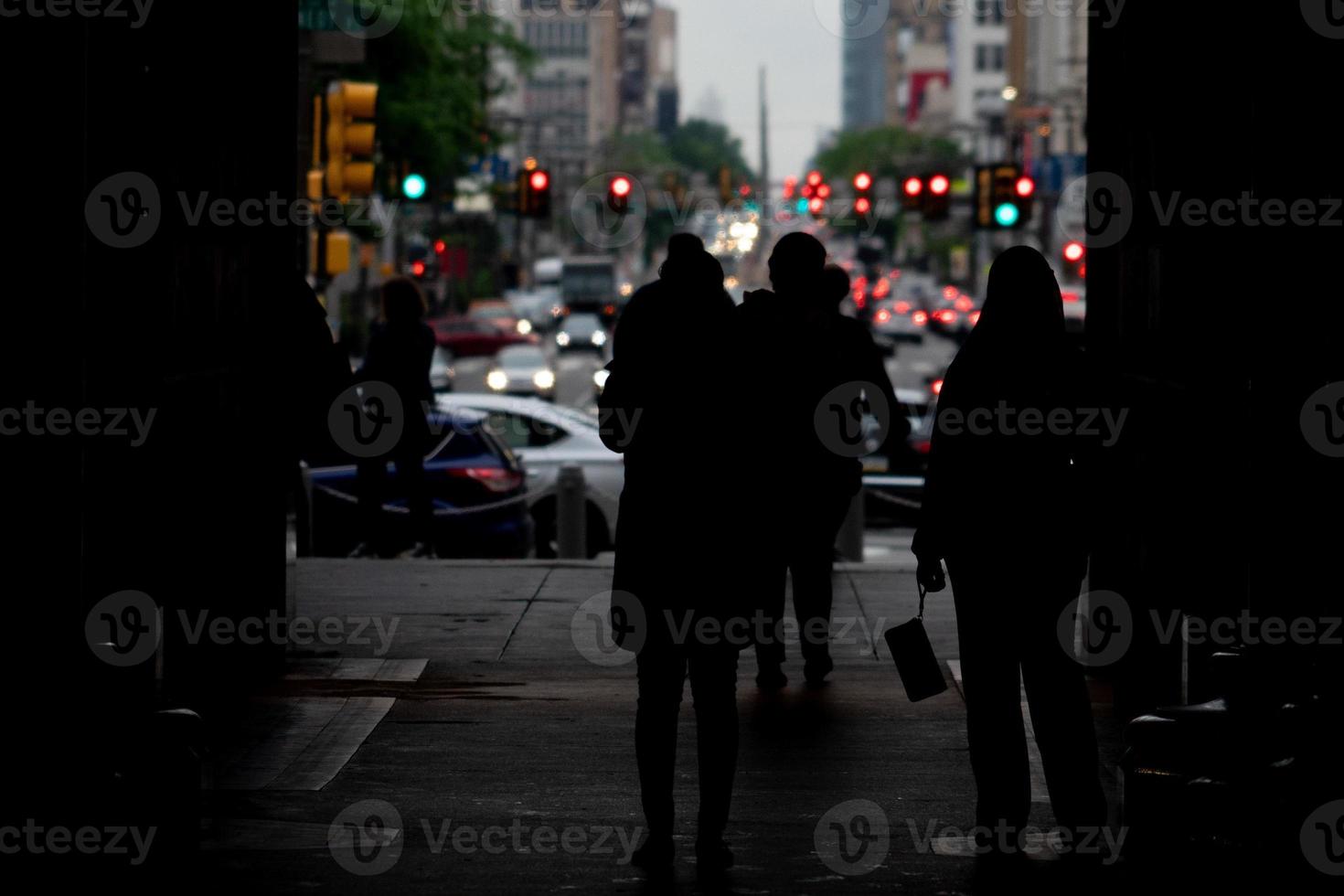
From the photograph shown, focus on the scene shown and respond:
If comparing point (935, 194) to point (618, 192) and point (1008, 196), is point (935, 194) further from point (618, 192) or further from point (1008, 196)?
point (618, 192)

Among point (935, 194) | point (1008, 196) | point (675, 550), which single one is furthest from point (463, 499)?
point (935, 194)

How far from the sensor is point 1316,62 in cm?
688

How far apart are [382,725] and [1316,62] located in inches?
184

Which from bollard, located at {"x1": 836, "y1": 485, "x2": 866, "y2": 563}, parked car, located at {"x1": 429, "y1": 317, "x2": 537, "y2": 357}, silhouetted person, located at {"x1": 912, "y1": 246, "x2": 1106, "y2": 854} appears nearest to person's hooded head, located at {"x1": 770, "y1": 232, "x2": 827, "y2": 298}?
silhouetted person, located at {"x1": 912, "y1": 246, "x2": 1106, "y2": 854}

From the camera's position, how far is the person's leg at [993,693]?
7016mm

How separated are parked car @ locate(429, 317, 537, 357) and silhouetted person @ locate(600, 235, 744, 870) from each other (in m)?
44.0

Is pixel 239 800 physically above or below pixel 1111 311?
below

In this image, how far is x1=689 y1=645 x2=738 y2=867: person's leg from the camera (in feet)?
22.5

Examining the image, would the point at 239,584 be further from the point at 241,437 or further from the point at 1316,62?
the point at 1316,62

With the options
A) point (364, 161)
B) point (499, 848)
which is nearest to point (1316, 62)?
point (499, 848)

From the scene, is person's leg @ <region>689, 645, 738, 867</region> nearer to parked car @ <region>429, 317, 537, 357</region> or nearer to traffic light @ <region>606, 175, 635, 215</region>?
traffic light @ <region>606, 175, 635, 215</region>

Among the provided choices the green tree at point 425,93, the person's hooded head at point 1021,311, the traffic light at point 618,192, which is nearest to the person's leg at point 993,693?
the person's hooded head at point 1021,311

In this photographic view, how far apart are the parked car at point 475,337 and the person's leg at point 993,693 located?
4409cm

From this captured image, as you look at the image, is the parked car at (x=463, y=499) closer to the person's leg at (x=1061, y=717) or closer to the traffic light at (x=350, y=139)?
the traffic light at (x=350, y=139)
